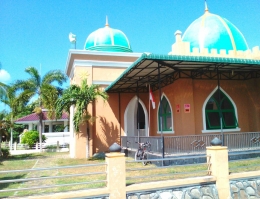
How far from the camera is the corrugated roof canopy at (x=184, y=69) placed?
366 inches

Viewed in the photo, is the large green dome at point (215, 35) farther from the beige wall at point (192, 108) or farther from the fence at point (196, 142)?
the fence at point (196, 142)

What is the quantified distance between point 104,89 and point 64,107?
8.81 feet

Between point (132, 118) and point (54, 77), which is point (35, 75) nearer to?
point (54, 77)

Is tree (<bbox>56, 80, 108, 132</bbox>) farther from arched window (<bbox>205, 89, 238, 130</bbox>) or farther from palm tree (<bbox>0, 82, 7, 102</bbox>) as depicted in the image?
arched window (<bbox>205, 89, 238, 130</bbox>)

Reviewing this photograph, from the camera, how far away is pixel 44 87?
19609 mm

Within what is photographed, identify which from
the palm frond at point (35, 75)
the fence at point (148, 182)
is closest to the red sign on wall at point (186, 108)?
the fence at point (148, 182)

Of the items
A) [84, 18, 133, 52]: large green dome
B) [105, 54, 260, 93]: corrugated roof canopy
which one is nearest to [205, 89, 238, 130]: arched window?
[105, 54, 260, 93]: corrugated roof canopy

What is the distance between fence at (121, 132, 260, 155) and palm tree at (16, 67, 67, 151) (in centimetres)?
1035

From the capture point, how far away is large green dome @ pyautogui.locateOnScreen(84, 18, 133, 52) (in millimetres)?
16656

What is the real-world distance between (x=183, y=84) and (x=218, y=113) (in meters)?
2.40

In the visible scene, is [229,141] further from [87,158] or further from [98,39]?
[98,39]

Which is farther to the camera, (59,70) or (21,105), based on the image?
(59,70)

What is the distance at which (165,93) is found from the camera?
13.3m

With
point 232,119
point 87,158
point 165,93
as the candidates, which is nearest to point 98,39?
point 165,93
